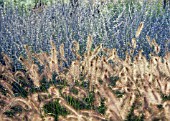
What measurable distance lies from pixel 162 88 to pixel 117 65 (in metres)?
0.97

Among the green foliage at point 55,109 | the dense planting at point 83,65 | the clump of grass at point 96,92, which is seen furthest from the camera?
the green foliage at point 55,109

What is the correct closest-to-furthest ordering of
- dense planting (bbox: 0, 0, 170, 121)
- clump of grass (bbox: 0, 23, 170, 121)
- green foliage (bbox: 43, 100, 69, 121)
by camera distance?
1. clump of grass (bbox: 0, 23, 170, 121)
2. dense planting (bbox: 0, 0, 170, 121)
3. green foliage (bbox: 43, 100, 69, 121)

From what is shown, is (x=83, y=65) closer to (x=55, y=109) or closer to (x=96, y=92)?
(x=55, y=109)

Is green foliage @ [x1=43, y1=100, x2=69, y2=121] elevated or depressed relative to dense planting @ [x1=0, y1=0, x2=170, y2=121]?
depressed

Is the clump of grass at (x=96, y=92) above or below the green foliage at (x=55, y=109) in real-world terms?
above

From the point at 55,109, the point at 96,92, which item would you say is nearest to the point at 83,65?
the point at 55,109

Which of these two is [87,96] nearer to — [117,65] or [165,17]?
[117,65]

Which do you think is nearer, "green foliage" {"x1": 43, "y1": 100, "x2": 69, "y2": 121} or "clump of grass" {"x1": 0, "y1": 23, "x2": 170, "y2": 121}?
"clump of grass" {"x1": 0, "y1": 23, "x2": 170, "y2": 121}

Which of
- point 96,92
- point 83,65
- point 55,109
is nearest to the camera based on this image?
point 96,92

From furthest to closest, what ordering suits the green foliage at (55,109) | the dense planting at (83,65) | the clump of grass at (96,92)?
the green foliage at (55,109) < the dense planting at (83,65) < the clump of grass at (96,92)

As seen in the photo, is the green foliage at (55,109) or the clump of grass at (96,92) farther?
the green foliage at (55,109)

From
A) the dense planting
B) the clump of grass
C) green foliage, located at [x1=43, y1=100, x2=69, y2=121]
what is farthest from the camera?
green foliage, located at [x1=43, y1=100, x2=69, y2=121]

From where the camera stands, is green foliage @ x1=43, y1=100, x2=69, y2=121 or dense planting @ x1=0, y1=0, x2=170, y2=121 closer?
dense planting @ x1=0, y1=0, x2=170, y2=121

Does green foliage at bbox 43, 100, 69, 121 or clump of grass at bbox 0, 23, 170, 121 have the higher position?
clump of grass at bbox 0, 23, 170, 121
